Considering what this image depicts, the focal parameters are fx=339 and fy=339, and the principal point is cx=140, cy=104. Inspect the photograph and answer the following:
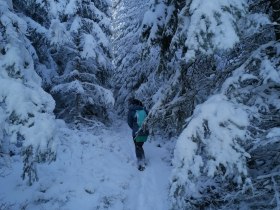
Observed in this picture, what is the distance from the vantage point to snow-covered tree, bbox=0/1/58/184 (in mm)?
6066

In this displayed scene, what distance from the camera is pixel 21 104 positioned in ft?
20.0

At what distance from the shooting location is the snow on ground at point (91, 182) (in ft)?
27.8

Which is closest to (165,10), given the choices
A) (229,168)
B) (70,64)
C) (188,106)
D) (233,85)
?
(188,106)

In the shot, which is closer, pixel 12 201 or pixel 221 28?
pixel 221 28

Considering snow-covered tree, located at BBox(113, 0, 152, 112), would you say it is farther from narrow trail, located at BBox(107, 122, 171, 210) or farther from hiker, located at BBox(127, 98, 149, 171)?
hiker, located at BBox(127, 98, 149, 171)

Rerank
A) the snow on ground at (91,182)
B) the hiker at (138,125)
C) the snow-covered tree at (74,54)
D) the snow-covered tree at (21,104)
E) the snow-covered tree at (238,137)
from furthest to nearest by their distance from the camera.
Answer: the snow-covered tree at (74,54)
the hiker at (138,125)
the snow on ground at (91,182)
the snow-covered tree at (21,104)
the snow-covered tree at (238,137)

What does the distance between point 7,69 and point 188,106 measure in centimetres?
398

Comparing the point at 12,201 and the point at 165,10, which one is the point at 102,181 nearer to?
the point at 12,201

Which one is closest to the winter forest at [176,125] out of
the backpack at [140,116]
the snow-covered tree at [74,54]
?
the snow-covered tree at [74,54]

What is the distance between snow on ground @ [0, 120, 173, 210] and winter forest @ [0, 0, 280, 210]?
3 cm

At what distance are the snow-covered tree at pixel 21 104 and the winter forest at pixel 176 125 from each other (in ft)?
0.06

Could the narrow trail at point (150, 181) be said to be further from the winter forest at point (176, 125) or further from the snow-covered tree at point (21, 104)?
the snow-covered tree at point (21, 104)

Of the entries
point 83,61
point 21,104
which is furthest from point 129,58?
point 21,104

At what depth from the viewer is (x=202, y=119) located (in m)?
5.53
